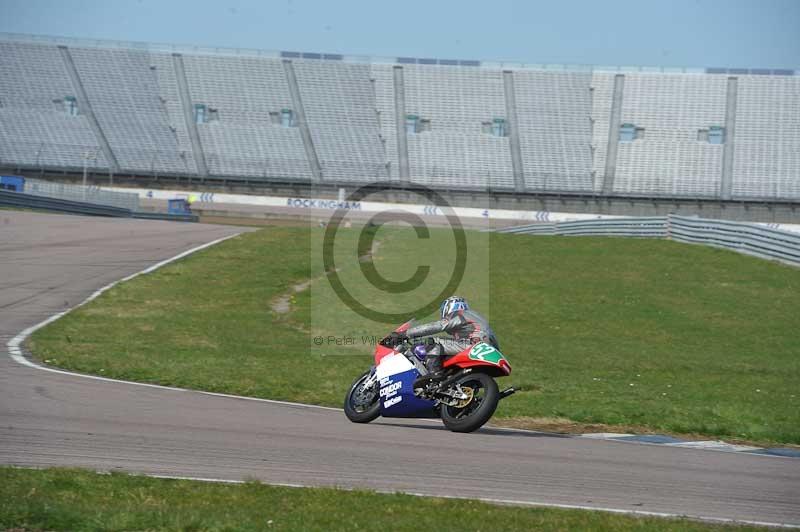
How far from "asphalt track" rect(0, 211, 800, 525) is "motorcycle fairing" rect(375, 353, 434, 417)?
0.67 feet

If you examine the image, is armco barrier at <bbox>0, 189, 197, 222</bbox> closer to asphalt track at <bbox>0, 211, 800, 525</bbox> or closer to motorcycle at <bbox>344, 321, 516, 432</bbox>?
asphalt track at <bbox>0, 211, 800, 525</bbox>

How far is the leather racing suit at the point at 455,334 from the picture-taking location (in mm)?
10328

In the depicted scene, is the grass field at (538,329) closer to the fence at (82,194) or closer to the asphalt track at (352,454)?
the asphalt track at (352,454)

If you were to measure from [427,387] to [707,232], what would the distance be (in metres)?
21.7

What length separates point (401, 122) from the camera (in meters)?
62.9

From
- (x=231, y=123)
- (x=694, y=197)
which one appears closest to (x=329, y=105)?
(x=231, y=123)

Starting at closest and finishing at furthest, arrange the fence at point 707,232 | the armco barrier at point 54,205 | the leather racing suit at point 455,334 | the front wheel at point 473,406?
1. the front wheel at point 473,406
2. the leather racing suit at point 455,334
3. the fence at point 707,232
4. the armco barrier at point 54,205

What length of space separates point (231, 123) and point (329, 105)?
21.9 ft

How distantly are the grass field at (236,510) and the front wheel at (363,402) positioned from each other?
3.78 m

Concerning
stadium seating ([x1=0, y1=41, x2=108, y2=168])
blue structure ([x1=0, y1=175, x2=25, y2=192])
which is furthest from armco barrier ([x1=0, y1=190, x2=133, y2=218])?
stadium seating ([x1=0, y1=41, x2=108, y2=168])

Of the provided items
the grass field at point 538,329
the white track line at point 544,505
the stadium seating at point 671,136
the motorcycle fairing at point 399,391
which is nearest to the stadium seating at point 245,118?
the stadium seating at point 671,136

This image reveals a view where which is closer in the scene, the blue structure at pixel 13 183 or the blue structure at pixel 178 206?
the blue structure at pixel 13 183

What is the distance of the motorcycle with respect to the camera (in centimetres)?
996

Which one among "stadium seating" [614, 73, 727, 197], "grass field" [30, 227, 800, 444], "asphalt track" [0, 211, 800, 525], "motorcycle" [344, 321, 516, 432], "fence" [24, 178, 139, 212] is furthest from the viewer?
"stadium seating" [614, 73, 727, 197]
